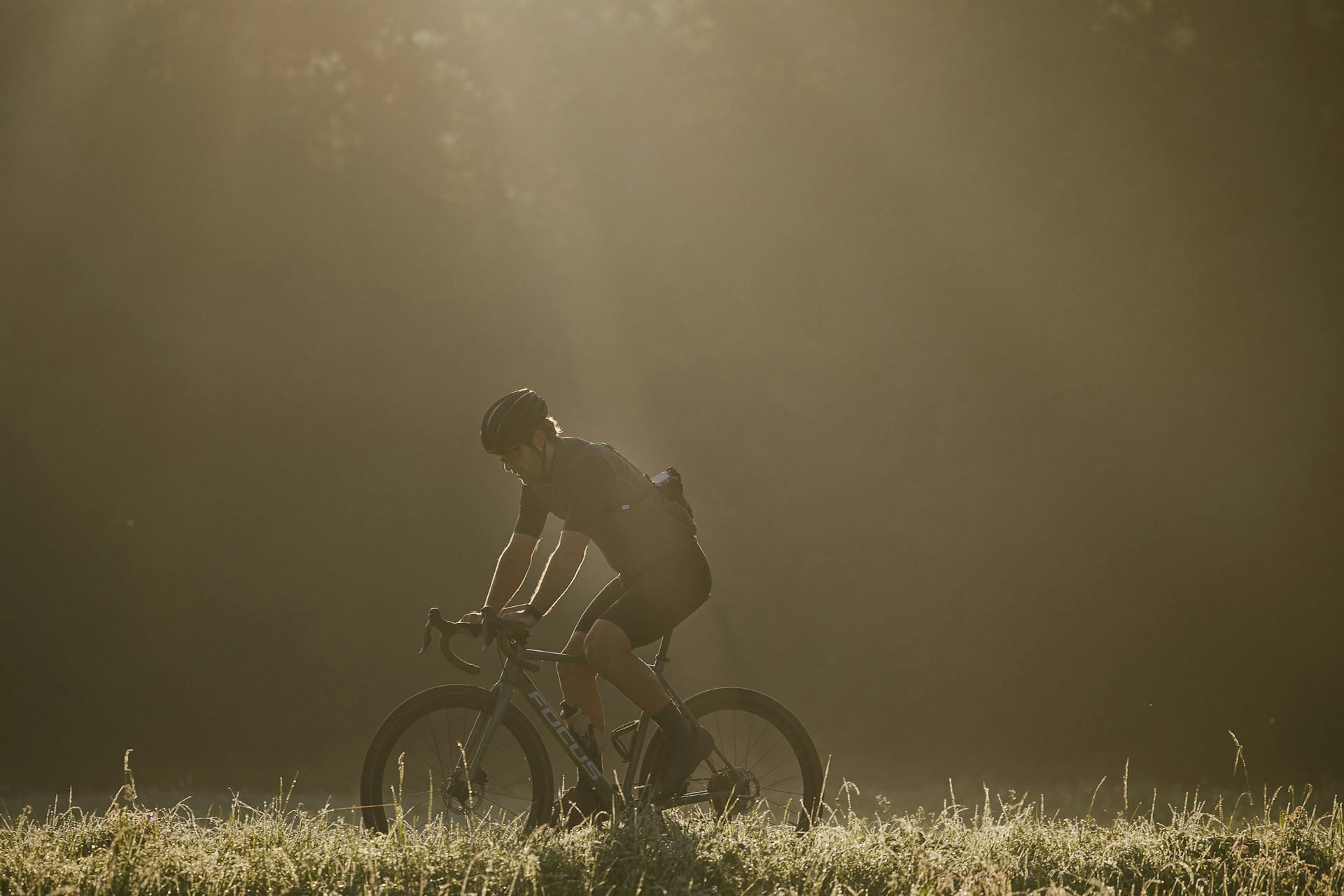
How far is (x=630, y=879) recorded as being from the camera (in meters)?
3.56

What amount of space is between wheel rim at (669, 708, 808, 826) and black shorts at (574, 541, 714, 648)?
49cm

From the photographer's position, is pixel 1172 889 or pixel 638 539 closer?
pixel 1172 889

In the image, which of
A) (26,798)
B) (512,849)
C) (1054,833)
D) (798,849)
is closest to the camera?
(512,849)

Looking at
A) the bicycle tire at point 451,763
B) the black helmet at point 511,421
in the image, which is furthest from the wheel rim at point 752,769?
the black helmet at point 511,421

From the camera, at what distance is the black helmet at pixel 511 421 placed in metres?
4.39

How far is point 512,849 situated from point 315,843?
76 centimetres

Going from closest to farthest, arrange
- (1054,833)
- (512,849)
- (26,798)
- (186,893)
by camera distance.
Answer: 1. (186,893)
2. (512,849)
3. (1054,833)
4. (26,798)

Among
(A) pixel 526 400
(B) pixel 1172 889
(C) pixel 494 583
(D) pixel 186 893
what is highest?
(A) pixel 526 400

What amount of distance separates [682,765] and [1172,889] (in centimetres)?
185

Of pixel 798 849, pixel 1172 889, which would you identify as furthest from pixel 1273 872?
pixel 798 849

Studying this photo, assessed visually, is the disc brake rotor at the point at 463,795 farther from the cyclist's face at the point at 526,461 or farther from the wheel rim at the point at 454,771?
the cyclist's face at the point at 526,461

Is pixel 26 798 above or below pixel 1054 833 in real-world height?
below

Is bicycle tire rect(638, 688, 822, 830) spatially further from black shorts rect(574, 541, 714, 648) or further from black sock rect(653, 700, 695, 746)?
black shorts rect(574, 541, 714, 648)

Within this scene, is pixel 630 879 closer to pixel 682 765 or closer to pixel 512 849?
pixel 512 849
